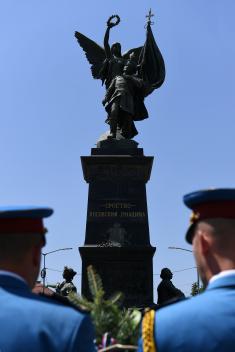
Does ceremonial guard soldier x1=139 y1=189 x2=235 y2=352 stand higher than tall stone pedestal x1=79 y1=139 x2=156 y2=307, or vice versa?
tall stone pedestal x1=79 y1=139 x2=156 y2=307

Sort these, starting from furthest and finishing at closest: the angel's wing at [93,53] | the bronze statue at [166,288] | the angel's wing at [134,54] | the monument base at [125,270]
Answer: the angel's wing at [93,53]
the angel's wing at [134,54]
the monument base at [125,270]
the bronze statue at [166,288]

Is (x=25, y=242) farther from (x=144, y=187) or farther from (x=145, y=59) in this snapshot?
(x=145, y=59)

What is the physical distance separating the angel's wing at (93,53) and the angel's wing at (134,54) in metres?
0.78

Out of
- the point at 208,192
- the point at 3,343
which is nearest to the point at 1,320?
the point at 3,343

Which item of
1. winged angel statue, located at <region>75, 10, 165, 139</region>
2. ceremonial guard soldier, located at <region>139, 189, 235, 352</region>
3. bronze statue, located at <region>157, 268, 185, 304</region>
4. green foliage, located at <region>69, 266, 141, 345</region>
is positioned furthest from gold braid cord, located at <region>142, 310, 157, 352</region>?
winged angel statue, located at <region>75, 10, 165, 139</region>

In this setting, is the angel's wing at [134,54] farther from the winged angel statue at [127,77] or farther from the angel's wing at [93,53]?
the angel's wing at [93,53]

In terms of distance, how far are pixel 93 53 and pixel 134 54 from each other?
53.6 inches

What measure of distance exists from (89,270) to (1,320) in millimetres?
516

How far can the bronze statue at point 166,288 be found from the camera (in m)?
12.9

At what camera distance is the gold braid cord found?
2805mm

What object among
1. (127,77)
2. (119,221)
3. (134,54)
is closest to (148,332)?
(119,221)

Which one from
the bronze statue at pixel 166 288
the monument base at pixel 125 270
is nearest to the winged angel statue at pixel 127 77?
the monument base at pixel 125 270

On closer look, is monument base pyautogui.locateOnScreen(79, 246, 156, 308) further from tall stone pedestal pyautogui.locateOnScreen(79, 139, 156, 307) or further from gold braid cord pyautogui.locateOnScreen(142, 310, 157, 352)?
gold braid cord pyautogui.locateOnScreen(142, 310, 157, 352)

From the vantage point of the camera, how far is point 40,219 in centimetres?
306
